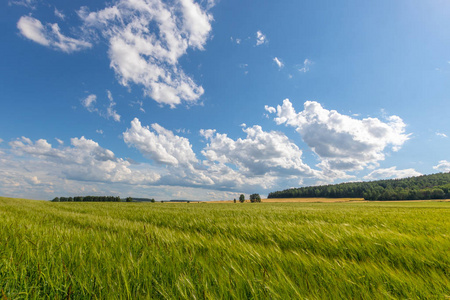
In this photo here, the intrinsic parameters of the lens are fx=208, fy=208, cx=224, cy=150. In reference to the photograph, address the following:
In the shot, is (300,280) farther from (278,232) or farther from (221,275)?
(278,232)

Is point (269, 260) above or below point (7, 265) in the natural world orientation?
below

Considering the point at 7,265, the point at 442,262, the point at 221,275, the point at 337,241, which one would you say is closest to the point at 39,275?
the point at 7,265

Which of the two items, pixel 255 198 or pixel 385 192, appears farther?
pixel 255 198

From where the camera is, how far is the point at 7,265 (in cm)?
157

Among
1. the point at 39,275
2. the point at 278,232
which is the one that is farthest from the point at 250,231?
the point at 39,275

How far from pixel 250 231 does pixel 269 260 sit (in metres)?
1.80

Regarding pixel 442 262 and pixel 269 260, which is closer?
pixel 269 260

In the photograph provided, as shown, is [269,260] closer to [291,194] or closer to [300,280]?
[300,280]

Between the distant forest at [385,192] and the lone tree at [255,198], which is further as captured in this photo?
the lone tree at [255,198]

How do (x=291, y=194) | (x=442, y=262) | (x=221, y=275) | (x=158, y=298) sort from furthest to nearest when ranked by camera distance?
(x=291, y=194) < (x=442, y=262) < (x=221, y=275) < (x=158, y=298)

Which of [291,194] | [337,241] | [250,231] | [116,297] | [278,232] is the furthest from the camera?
[291,194]

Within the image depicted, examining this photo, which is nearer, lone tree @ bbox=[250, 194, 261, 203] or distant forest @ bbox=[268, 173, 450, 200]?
distant forest @ bbox=[268, 173, 450, 200]

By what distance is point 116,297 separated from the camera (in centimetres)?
126

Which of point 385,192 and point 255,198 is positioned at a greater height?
point 385,192
